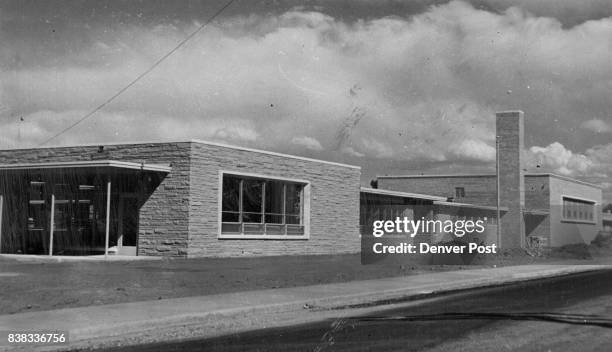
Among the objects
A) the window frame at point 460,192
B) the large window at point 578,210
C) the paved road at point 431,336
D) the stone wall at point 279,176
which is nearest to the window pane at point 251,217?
the stone wall at point 279,176

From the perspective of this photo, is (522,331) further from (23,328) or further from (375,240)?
(375,240)

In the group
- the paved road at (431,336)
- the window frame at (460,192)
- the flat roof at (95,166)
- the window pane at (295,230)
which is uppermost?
the window frame at (460,192)

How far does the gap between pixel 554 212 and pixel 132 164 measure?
44644mm

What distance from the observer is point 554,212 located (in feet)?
195

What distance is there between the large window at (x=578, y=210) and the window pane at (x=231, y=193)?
139 feet

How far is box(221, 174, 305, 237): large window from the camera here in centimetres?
2805

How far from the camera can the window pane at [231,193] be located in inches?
1097

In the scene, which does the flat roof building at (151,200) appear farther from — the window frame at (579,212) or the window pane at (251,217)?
the window frame at (579,212)

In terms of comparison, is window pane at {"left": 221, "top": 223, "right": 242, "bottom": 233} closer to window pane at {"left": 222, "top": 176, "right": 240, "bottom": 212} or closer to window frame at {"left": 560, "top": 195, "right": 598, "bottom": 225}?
window pane at {"left": 222, "top": 176, "right": 240, "bottom": 212}

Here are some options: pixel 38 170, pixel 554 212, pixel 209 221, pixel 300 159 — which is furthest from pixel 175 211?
pixel 554 212

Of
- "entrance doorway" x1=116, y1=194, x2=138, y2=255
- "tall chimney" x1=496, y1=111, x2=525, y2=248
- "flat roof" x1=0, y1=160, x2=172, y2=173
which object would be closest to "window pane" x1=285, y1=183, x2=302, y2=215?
"flat roof" x1=0, y1=160, x2=172, y2=173

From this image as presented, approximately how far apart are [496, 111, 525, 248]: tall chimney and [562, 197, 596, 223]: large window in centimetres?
1246

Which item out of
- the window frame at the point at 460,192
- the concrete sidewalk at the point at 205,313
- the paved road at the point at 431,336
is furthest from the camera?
the window frame at the point at 460,192

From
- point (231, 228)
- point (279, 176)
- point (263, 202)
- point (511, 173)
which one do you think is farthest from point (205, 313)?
point (511, 173)
